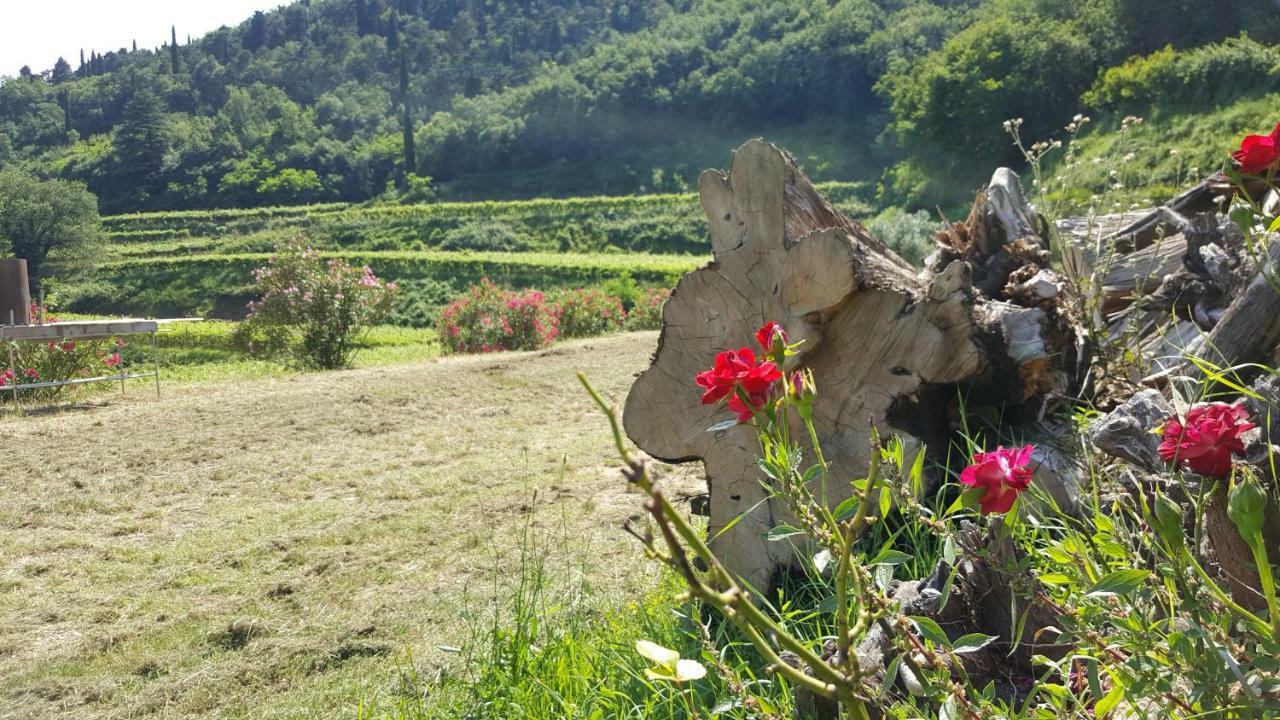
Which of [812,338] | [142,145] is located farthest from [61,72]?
[812,338]

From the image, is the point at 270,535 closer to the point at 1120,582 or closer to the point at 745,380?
the point at 745,380

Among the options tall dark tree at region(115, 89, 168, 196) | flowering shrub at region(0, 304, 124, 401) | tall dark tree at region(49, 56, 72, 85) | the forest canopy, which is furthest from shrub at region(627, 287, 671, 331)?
tall dark tree at region(49, 56, 72, 85)

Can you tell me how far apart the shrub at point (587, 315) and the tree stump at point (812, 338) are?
1070 centimetres

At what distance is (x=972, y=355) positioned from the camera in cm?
240

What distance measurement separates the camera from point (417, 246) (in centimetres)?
4119

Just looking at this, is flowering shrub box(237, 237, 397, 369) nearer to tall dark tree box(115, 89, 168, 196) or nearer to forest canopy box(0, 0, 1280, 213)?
forest canopy box(0, 0, 1280, 213)

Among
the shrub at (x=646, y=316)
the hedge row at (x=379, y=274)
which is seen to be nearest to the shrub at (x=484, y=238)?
the hedge row at (x=379, y=274)

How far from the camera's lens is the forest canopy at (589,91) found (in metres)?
26.8

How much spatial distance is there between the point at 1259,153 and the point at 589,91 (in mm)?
69985

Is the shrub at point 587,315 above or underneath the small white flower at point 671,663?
underneath

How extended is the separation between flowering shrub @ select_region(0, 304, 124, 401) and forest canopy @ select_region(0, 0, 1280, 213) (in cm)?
2187

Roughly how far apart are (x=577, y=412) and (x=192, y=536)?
11.1ft

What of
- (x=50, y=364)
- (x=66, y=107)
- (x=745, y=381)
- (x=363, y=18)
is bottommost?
(x=50, y=364)

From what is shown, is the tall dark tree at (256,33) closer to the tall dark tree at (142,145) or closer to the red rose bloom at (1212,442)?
the tall dark tree at (142,145)
